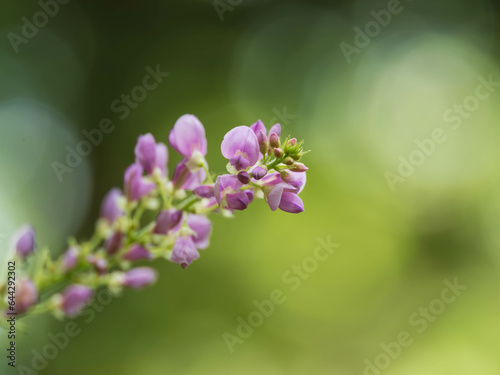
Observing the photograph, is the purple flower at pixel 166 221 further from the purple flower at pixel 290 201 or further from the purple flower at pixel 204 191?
the purple flower at pixel 290 201

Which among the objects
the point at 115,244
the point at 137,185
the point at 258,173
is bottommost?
the point at 115,244

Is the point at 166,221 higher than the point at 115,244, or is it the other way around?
the point at 166,221

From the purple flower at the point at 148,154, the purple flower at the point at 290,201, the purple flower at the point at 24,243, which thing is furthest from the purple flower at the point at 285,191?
the purple flower at the point at 24,243

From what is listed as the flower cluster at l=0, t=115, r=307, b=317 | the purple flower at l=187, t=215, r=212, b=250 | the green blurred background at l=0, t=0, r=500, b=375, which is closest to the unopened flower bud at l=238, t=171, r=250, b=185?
the flower cluster at l=0, t=115, r=307, b=317

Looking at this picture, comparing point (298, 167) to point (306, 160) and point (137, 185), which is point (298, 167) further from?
point (306, 160)

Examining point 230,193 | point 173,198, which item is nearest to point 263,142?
point 230,193

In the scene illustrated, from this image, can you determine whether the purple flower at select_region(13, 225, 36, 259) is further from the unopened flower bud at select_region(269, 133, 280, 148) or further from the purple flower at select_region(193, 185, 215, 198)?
the unopened flower bud at select_region(269, 133, 280, 148)

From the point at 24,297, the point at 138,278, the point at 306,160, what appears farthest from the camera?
the point at 306,160
